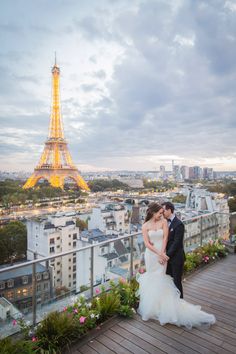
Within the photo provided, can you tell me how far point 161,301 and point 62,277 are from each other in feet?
4.13

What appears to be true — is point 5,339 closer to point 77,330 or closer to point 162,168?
point 77,330

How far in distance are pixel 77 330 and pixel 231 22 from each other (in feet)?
35.5

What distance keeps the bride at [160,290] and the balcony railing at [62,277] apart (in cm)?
60

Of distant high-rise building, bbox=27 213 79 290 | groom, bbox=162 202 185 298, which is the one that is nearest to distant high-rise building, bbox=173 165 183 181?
distant high-rise building, bbox=27 213 79 290

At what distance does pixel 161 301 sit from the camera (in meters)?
2.87

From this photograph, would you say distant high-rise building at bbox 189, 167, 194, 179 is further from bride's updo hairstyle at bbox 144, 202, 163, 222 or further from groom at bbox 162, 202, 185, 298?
bride's updo hairstyle at bbox 144, 202, 163, 222

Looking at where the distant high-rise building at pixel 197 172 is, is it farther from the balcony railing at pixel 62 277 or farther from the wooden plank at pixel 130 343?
the wooden plank at pixel 130 343

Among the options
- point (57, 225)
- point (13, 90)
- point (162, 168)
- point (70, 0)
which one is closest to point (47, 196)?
point (13, 90)

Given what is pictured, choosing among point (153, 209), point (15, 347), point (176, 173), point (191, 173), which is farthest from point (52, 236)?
point (176, 173)

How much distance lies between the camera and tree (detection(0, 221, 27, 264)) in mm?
19969

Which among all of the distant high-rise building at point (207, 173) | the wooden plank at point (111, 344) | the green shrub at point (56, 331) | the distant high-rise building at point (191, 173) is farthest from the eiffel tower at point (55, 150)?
the distant high-rise building at point (207, 173)

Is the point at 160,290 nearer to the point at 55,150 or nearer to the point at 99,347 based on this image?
the point at 99,347

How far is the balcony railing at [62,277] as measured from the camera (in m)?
2.35

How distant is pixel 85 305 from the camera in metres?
2.85
